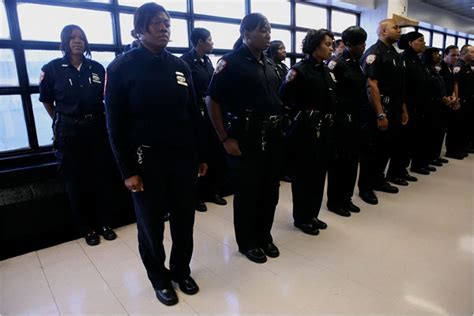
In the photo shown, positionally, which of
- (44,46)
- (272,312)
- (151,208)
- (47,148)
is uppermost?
(44,46)

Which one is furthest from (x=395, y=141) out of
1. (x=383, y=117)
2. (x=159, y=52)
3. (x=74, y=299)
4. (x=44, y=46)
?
(x=44, y=46)

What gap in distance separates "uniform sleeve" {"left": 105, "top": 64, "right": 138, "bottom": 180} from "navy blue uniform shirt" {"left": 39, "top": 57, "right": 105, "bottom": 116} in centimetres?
99

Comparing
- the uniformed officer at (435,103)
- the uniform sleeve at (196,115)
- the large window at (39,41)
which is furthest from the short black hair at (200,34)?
the uniformed officer at (435,103)

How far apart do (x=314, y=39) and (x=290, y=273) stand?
1668mm

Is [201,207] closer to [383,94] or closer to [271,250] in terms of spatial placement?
[271,250]

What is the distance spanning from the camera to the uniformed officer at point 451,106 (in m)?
4.77

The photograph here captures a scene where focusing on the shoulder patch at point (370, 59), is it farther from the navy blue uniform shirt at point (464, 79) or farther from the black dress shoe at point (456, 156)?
the black dress shoe at point (456, 156)

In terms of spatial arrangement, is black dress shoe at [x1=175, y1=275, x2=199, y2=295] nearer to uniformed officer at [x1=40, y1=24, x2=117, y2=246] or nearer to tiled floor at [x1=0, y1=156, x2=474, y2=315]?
tiled floor at [x1=0, y1=156, x2=474, y2=315]

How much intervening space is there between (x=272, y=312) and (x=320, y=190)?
1217 millimetres

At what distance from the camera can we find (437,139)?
4574mm

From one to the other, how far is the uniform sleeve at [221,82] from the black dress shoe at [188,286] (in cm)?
113

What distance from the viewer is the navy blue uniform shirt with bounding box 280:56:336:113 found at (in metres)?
2.44

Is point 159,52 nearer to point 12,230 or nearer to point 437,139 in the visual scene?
point 12,230

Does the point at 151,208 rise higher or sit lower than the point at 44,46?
lower
